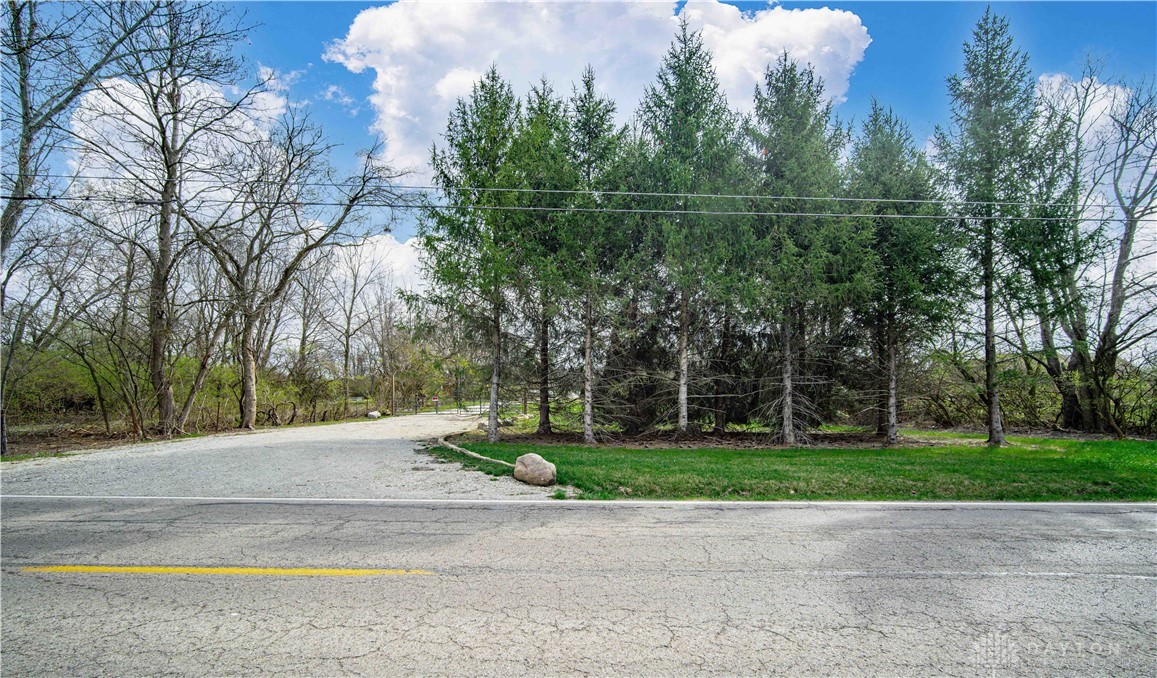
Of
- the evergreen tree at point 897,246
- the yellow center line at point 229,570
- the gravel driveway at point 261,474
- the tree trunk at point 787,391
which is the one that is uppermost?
the evergreen tree at point 897,246

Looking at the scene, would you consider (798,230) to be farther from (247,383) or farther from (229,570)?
(247,383)

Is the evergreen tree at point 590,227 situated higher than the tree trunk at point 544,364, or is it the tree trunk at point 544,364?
the evergreen tree at point 590,227

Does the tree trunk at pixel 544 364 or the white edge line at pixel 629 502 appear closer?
the white edge line at pixel 629 502

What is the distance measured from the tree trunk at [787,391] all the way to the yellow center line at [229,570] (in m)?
12.0

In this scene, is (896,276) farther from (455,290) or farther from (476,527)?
(476,527)

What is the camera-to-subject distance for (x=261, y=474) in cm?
841

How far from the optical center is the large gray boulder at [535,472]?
7793 millimetres

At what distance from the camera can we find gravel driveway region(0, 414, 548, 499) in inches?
283

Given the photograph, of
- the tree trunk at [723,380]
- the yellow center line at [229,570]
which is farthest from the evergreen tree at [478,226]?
the yellow center line at [229,570]

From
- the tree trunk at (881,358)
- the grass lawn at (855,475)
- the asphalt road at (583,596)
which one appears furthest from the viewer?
the tree trunk at (881,358)

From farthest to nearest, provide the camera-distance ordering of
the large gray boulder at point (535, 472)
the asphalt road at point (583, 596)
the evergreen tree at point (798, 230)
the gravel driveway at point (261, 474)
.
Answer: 1. the evergreen tree at point (798, 230)
2. the large gray boulder at point (535, 472)
3. the gravel driveway at point (261, 474)
4. the asphalt road at point (583, 596)

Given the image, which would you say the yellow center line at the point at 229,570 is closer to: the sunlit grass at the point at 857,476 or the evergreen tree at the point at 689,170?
the sunlit grass at the point at 857,476

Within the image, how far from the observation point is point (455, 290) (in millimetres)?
13305

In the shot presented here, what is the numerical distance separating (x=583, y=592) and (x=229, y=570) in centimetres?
295
